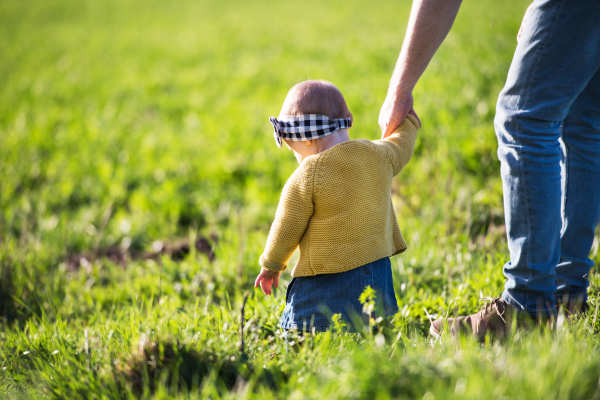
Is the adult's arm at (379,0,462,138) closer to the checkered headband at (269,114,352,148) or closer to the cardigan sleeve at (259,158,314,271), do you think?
the checkered headband at (269,114,352,148)

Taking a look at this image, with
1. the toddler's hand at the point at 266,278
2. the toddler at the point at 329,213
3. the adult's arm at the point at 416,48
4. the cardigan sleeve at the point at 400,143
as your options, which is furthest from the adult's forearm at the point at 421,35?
the toddler's hand at the point at 266,278

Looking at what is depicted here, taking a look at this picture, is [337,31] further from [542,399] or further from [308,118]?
[542,399]

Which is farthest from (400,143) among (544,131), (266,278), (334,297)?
(266,278)

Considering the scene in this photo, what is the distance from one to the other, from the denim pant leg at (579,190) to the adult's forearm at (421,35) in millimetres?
699

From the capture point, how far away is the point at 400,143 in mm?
1966

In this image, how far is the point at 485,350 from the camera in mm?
1614

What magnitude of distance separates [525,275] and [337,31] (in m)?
13.7

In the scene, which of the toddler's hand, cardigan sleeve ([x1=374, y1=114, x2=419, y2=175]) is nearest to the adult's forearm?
cardigan sleeve ([x1=374, y1=114, x2=419, y2=175])

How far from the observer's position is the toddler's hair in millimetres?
1814

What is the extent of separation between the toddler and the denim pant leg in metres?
0.79

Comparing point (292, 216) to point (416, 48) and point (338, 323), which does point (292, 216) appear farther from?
point (416, 48)

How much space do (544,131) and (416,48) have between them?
608mm

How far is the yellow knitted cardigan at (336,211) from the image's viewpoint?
1.75 metres

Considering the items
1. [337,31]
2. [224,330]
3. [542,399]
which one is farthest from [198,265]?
[337,31]
